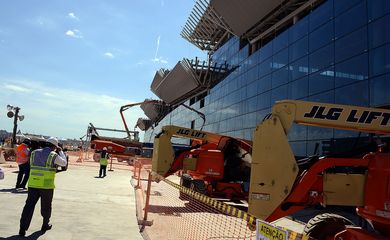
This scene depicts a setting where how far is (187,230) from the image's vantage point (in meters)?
9.10

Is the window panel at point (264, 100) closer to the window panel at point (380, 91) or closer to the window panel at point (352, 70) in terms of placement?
the window panel at point (352, 70)

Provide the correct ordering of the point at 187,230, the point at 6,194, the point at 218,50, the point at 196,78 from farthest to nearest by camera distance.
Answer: the point at 196,78 → the point at 218,50 → the point at 6,194 → the point at 187,230

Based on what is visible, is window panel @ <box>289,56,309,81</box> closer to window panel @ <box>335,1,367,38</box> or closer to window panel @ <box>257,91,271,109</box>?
window panel @ <box>335,1,367,38</box>

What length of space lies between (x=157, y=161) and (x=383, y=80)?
29.3 ft

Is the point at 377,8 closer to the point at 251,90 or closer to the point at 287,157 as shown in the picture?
the point at 287,157

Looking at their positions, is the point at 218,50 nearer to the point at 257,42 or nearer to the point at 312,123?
the point at 257,42

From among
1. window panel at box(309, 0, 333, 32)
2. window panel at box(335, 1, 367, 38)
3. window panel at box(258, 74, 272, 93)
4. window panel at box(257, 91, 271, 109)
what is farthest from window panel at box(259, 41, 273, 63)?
window panel at box(335, 1, 367, 38)

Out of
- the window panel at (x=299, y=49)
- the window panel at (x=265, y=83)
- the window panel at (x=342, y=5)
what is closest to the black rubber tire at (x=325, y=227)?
the window panel at (x=342, y=5)

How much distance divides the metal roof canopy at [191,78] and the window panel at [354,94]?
1940 cm

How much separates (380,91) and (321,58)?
4896mm

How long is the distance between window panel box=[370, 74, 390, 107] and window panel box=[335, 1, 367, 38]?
2.80 m

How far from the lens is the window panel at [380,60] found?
14.7 metres

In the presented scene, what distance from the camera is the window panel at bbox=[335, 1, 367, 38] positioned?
16652mm

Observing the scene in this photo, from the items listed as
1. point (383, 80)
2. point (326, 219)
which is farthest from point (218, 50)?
point (326, 219)
